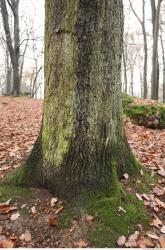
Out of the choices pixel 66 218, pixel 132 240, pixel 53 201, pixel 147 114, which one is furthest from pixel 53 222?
pixel 147 114

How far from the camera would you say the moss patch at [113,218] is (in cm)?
278

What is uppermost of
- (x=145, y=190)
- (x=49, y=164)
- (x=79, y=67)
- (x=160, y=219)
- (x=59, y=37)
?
(x=59, y=37)

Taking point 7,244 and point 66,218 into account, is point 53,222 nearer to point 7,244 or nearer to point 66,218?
point 66,218

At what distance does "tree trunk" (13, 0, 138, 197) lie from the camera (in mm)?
3037

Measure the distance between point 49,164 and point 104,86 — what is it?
1132 mm

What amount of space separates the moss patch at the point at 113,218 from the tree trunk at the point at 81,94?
0.66ft

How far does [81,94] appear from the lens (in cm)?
310

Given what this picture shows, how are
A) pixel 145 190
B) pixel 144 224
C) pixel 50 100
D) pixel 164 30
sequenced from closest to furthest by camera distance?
pixel 144 224
pixel 50 100
pixel 145 190
pixel 164 30

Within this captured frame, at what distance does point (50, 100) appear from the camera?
3.24 metres

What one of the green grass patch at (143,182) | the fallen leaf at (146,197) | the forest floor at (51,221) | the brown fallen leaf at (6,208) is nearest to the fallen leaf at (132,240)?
the forest floor at (51,221)

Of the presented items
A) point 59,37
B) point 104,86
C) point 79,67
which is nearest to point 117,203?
point 104,86

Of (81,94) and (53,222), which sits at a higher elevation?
→ (81,94)

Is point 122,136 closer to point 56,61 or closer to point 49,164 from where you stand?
point 49,164

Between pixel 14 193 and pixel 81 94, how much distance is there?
1.46m
